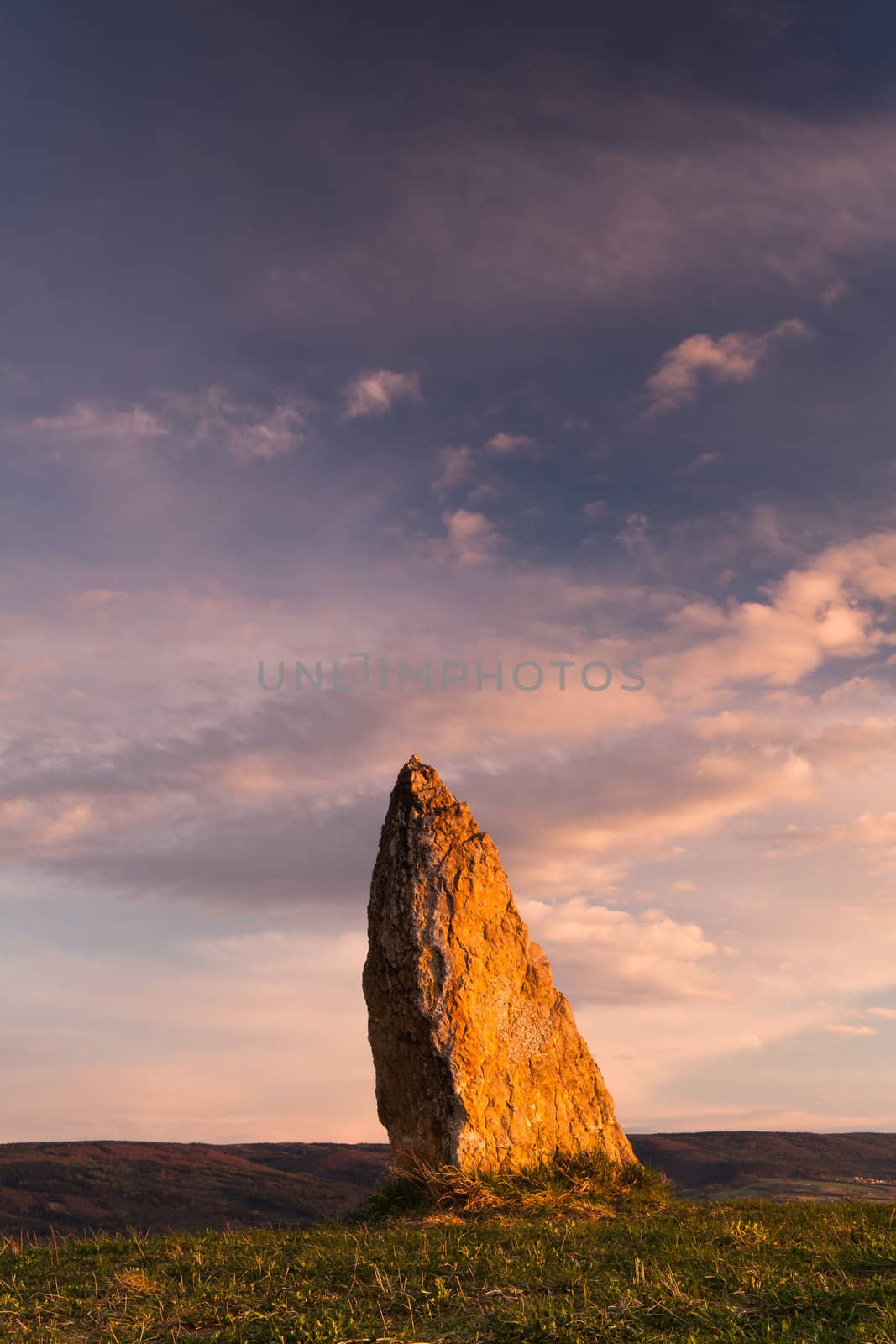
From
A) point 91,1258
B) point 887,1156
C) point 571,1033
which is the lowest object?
point 887,1156

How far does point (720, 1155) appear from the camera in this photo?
56094 millimetres

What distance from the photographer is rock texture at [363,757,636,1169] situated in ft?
51.1

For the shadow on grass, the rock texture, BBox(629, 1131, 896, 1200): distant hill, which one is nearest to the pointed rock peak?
the rock texture

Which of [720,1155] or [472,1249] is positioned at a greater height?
[472,1249]

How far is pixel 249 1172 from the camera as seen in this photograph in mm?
58812

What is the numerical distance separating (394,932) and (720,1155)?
47993mm

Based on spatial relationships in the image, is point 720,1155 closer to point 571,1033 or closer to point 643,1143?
point 643,1143

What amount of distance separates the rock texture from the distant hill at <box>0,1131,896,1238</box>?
24183 mm

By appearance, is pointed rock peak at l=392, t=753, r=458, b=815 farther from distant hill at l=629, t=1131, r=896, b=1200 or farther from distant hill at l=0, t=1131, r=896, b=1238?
distant hill at l=629, t=1131, r=896, b=1200

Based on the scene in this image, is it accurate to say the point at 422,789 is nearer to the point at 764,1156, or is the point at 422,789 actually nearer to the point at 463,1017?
the point at 463,1017

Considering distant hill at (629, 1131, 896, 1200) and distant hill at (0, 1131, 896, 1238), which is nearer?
distant hill at (0, 1131, 896, 1238)

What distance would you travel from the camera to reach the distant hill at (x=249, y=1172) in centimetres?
4600

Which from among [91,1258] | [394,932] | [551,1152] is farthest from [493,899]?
[91,1258]

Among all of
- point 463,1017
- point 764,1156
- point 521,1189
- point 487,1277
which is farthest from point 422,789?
point 764,1156
